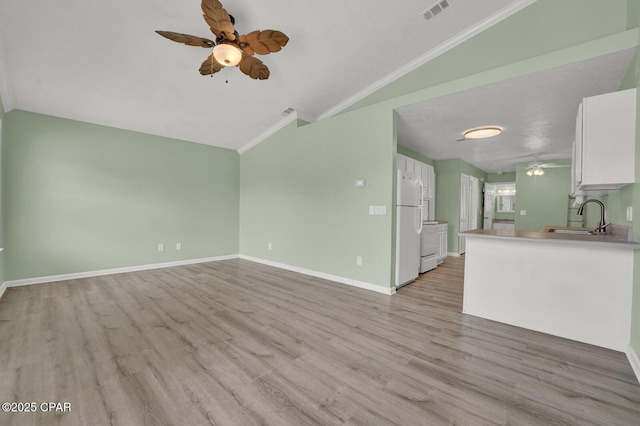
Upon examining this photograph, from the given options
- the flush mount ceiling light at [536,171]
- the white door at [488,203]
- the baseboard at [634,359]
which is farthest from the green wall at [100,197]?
the white door at [488,203]

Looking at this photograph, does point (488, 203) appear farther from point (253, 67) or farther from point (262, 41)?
point (262, 41)

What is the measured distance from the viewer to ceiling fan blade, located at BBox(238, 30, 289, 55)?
2219 millimetres

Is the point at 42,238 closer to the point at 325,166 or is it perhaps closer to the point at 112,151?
the point at 112,151

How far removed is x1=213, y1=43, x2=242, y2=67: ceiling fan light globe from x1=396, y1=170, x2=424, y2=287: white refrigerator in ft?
8.34

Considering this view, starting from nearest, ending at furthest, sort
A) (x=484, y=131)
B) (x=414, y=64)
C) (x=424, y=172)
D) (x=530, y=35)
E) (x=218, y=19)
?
(x=218, y=19)
(x=530, y=35)
(x=414, y=64)
(x=484, y=131)
(x=424, y=172)

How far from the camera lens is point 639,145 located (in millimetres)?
1975

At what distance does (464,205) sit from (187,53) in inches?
271

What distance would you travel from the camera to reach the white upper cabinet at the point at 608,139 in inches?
82.4

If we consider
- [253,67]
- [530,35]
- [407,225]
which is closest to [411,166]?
[407,225]

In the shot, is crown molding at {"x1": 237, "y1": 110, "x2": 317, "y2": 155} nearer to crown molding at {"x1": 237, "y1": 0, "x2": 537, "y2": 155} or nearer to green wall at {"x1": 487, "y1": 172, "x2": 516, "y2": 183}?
crown molding at {"x1": 237, "y1": 0, "x2": 537, "y2": 155}

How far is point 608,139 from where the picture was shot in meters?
2.17

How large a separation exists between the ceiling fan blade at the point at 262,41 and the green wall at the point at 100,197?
3.67m

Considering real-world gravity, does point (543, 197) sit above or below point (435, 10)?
below

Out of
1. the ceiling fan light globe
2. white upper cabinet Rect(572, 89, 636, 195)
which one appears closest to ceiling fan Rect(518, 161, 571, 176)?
white upper cabinet Rect(572, 89, 636, 195)
